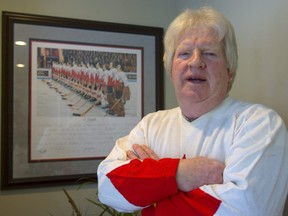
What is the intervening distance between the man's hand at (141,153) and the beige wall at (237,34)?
61 cm

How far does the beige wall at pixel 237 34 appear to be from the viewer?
4.35ft

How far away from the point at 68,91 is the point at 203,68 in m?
1.09

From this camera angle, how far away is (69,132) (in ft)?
6.23

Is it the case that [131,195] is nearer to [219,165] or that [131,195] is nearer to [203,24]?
[219,165]

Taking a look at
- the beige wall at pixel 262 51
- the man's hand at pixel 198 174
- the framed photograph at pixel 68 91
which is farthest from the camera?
the framed photograph at pixel 68 91

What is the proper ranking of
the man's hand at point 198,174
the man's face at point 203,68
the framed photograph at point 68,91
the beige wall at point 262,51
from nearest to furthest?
1. the man's hand at point 198,174
2. the man's face at point 203,68
3. the beige wall at point 262,51
4. the framed photograph at point 68,91

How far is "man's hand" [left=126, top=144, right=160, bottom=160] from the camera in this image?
1137 millimetres

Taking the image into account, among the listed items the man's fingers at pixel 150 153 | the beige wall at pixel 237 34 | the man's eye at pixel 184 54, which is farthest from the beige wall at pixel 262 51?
the man's fingers at pixel 150 153

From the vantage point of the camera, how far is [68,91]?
192cm

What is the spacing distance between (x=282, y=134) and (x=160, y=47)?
1346 millimetres

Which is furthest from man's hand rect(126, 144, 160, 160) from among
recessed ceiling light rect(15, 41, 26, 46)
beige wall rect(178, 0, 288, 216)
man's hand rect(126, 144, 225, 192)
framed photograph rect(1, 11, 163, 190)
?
recessed ceiling light rect(15, 41, 26, 46)

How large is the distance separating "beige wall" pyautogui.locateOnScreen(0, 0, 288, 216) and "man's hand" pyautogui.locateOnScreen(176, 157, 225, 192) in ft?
1.68

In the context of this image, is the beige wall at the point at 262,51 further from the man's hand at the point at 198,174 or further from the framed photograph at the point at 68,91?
the framed photograph at the point at 68,91

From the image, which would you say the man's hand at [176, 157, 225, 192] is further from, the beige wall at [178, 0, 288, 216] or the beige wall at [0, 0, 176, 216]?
the beige wall at [0, 0, 176, 216]
